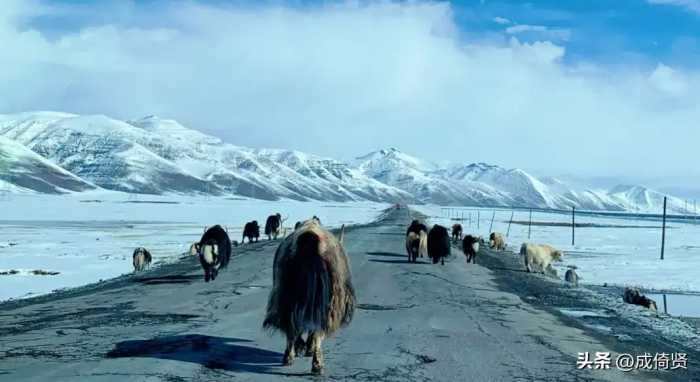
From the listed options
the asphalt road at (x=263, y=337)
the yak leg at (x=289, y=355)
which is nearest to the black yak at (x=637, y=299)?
the asphalt road at (x=263, y=337)

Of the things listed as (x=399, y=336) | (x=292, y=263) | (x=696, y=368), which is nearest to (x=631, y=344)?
(x=696, y=368)

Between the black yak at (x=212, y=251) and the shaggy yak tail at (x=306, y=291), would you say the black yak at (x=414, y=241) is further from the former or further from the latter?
the shaggy yak tail at (x=306, y=291)

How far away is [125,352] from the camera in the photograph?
9.74 meters

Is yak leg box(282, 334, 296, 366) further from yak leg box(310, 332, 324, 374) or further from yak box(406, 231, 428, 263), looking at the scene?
yak box(406, 231, 428, 263)

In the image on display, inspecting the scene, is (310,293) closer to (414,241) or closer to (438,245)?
(438,245)

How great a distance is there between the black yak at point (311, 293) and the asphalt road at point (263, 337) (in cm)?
57

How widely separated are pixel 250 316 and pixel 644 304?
33.8 ft

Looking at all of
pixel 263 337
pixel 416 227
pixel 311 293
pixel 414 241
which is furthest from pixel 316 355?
pixel 414 241

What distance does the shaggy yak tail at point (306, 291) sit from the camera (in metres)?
8.27

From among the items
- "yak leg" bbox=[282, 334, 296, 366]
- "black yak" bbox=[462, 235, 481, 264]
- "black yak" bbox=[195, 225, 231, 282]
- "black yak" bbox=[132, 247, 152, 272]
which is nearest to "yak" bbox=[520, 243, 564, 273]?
"black yak" bbox=[462, 235, 481, 264]

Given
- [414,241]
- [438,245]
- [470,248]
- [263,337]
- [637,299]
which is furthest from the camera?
[470,248]

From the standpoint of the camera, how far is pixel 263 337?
11023 mm

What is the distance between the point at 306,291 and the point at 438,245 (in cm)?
1887

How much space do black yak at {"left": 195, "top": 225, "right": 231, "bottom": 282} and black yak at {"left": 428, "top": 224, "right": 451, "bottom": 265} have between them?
30.4 feet
